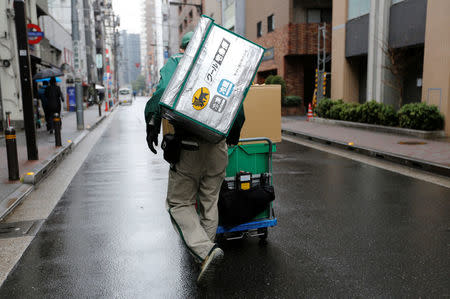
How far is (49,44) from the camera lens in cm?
2466

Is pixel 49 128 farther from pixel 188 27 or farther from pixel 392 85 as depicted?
pixel 188 27

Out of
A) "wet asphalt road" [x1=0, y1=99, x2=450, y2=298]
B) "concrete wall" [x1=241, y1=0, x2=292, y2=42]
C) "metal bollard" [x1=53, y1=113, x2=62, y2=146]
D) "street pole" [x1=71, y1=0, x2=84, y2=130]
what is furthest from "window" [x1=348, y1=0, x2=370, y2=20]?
"metal bollard" [x1=53, y1=113, x2=62, y2=146]

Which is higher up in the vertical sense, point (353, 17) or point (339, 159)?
point (353, 17)

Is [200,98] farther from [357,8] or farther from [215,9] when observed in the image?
[215,9]

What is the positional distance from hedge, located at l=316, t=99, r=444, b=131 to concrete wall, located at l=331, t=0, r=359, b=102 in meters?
1.12

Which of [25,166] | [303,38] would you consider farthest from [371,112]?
[25,166]

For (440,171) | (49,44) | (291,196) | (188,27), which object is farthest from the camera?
(188,27)

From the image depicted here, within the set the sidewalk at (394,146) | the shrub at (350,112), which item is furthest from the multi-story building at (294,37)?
the sidewalk at (394,146)

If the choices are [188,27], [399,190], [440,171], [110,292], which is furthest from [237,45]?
[188,27]

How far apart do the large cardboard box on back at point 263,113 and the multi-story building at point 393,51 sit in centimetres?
1105

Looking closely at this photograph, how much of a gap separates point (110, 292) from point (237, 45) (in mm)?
2270

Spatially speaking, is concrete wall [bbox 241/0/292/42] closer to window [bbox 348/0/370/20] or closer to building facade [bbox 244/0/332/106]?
building facade [bbox 244/0/332/106]

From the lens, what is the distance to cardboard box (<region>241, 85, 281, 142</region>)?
4.16 metres

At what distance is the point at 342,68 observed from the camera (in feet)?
66.6
